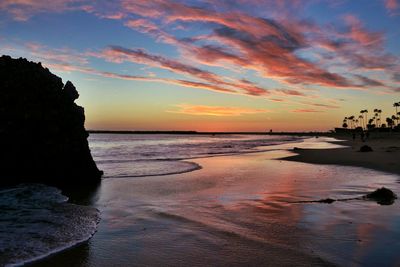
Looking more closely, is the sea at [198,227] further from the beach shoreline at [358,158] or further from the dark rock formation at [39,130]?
the beach shoreline at [358,158]

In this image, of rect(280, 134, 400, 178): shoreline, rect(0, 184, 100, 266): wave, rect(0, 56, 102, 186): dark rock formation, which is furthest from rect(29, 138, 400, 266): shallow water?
rect(280, 134, 400, 178): shoreline

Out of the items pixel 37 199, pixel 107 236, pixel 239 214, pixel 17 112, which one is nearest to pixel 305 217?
pixel 239 214

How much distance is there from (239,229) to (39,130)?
12929mm

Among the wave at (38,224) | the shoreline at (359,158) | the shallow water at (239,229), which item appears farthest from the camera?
the shoreline at (359,158)

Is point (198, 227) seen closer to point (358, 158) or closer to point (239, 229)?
point (239, 229)

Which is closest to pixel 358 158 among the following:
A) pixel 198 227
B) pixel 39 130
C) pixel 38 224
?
pixel 39 130

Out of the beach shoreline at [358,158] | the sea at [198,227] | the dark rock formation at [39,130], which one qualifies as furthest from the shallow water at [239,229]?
the beach shoreline at [358,158]

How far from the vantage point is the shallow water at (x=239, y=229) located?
6.85m

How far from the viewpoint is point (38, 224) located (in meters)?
9.66

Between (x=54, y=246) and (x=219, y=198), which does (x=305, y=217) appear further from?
(x=54, y=246)

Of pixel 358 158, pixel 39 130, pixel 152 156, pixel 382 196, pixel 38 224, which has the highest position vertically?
pixel 39 130

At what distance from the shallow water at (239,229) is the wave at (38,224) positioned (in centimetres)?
44

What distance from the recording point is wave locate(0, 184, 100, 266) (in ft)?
24.3

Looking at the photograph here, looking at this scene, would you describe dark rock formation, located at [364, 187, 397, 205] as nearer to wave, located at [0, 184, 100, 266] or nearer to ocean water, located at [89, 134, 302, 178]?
wave, located at [0, 184, 100, 266]
